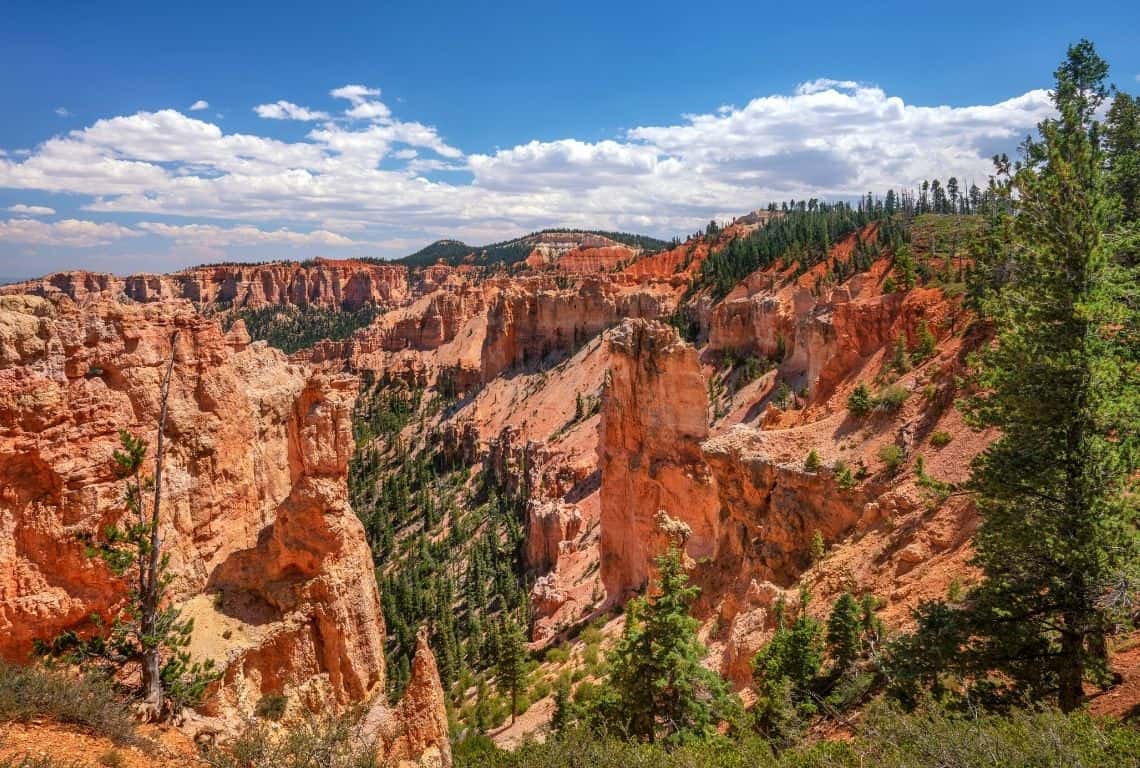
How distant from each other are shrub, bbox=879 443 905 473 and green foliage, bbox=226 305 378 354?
15740 cm

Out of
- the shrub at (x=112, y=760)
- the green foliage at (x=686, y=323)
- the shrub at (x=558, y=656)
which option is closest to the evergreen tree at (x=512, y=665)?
the shrub at (x=558, y=656)

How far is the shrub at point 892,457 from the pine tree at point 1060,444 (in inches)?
325

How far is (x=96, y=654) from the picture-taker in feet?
38.9

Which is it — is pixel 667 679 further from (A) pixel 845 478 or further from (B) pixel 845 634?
(A) pixel 845 478

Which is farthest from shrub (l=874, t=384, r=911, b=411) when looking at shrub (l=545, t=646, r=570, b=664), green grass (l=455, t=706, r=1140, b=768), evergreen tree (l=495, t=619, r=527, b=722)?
shrub (l=545, t=646, r=570, b=664)

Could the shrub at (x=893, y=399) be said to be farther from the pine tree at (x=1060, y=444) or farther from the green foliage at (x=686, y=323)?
the green foliage at (x=686, y=323)

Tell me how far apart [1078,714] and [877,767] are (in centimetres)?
242

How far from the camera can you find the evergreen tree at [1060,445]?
8.97m

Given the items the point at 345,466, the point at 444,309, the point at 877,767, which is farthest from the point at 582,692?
the point at 444,309

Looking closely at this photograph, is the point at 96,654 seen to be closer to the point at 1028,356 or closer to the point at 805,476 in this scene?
the point at 1028,356

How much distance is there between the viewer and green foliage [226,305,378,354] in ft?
552

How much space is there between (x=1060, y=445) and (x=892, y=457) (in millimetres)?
9380

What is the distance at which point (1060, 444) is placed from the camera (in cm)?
953

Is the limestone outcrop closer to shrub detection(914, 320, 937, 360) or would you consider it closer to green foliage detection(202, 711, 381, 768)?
shrub detection(914, 320, 937, 360)
